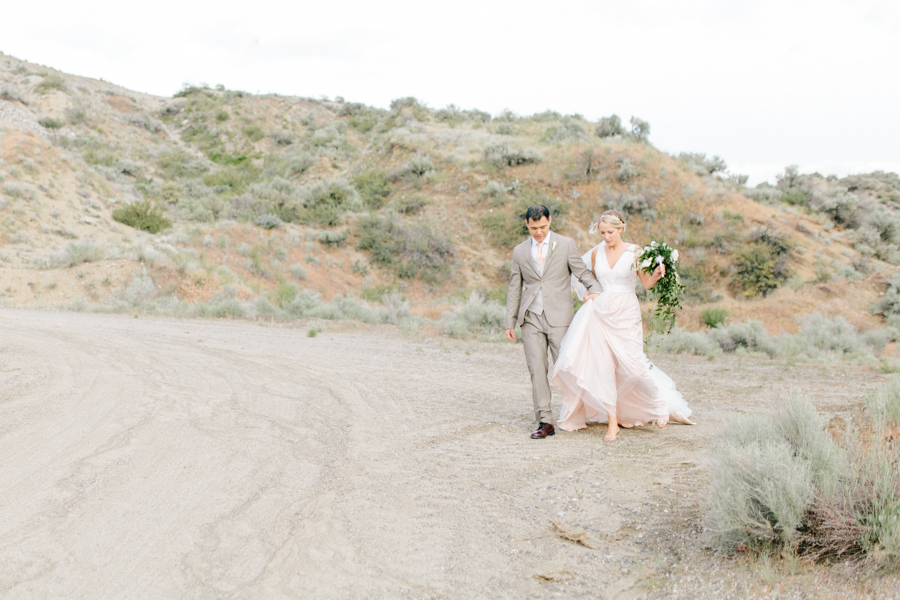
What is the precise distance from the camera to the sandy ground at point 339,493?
10.8ft

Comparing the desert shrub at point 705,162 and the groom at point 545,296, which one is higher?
the desert shrub at point 705,162

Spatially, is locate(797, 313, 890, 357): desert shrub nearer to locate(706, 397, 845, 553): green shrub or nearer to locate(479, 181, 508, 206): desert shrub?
locate(706, 397, 845, 553): green shrub

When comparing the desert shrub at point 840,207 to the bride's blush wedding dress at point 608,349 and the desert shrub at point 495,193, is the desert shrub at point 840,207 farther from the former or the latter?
the bride's blush wedding dress at point 608,349

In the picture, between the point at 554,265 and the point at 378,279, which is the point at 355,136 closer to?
the point at 378,279

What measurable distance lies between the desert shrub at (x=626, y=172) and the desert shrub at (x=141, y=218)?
19.8 meters

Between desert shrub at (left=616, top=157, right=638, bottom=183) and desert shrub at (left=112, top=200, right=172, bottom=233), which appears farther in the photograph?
desert shrub at (left=616, top=157, right=638, bottom=183)

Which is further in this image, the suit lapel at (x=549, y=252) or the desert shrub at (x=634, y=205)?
the desert shrub at (x=634, y=205)

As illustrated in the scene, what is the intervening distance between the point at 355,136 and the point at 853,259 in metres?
34.4

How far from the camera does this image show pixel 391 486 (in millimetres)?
4754

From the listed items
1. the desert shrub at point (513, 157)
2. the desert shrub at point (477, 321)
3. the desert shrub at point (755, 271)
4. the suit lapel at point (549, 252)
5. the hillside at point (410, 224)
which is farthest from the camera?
the desert shrub at point (513, 157)

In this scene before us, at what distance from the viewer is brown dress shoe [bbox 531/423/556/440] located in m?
6.10

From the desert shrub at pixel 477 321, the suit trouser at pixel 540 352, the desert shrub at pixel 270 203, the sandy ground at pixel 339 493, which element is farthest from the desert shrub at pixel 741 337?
the desert shrub at pixel 270 203

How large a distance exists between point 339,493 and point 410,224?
78.9 ft

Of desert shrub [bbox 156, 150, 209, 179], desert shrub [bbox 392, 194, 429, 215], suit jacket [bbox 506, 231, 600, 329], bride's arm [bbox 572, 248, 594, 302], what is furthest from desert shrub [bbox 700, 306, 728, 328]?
desert shrub [bbox 156, 150, 209, 179]
